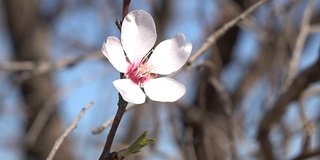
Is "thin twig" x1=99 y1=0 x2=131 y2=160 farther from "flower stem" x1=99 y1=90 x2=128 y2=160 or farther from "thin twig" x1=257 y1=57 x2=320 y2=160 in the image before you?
"thin twig" x1=257 y1=57 x2=320 y2=160

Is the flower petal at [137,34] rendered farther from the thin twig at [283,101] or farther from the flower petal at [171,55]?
the thin twig at [283,101]

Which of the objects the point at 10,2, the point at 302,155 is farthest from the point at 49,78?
the point at 302,155

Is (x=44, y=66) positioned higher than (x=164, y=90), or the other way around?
(x=44, y=66)

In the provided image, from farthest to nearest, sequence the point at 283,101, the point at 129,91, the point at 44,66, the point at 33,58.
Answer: the point at 33,58 < the point at 44,66 < the point at 283,101 < the point at 129,91

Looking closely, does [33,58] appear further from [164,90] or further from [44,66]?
[164,90]

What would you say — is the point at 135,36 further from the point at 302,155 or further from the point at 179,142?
the point at 179,142

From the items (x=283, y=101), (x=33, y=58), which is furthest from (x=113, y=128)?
(x=33, y=58)
